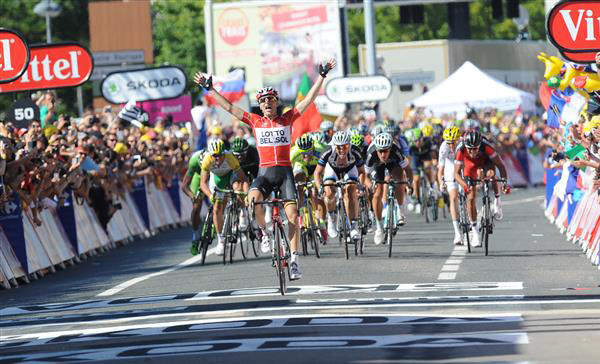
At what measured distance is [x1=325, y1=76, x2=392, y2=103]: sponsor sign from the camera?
35344 mm

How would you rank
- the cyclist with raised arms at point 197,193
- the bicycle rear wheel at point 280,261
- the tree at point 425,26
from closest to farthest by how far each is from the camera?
the bicycle rear wheel at point 280,261 < the cyclist with raised arms at point 197,193 < the tree at point 425,26

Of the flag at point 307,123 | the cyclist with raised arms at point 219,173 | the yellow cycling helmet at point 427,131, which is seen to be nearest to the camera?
the cyclist with raised arms at point 219,173

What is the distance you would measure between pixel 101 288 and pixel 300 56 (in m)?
42.6

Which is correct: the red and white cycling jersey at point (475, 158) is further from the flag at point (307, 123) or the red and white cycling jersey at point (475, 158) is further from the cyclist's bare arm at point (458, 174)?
the flag at point (307, 123)

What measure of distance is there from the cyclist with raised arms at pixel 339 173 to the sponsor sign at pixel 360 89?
1171cm

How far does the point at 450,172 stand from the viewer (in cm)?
2336

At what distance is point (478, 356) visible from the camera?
11.6m

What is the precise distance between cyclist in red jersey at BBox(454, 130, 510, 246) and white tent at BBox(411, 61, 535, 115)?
2480 centimetres

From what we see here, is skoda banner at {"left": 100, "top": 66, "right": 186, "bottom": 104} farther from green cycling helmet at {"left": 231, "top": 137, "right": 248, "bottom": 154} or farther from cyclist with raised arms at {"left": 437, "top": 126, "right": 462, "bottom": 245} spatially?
cyclist with raised arms at {"left": 437, "top": 126, "right": 462, "bottom": 245}

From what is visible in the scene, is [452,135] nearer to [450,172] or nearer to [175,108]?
[450,172]

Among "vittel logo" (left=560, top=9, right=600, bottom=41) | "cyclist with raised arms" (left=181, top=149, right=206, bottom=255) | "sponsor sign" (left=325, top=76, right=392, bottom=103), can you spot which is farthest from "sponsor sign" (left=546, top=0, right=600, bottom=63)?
"sponsor sign" (left=325, top=76, right=392, bottom=103)

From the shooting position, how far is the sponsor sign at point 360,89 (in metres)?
35.3

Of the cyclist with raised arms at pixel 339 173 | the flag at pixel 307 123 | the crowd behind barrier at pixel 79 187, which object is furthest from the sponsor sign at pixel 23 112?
the flag at pixel 307 123

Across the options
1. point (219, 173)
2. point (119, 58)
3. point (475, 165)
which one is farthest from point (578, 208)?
point (119, 58)
